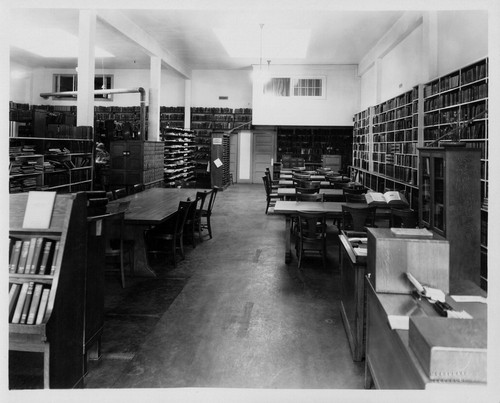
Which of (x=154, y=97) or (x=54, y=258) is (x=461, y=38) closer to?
(x=54, y=258)

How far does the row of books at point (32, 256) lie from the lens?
8.37 feet

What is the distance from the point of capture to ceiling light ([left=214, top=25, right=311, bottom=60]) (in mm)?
10875

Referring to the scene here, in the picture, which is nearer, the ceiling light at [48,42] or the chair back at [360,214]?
the chair back at [360,214]

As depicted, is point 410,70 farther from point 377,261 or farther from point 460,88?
point 377,261

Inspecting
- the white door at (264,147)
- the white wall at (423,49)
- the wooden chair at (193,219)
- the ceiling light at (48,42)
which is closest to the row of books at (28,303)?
the wooden chair at (193,219)

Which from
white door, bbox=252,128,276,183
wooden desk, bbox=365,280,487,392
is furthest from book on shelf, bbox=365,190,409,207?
white door, bbox=252,128,276,183

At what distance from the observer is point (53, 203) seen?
2607 millimetres

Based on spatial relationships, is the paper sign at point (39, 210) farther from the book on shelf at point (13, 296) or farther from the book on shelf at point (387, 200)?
the book on shelf at point (387, 200)

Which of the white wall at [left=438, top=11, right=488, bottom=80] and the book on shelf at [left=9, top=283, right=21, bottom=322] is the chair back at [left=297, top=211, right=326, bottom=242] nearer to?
→ the white wall at [left=438, top=11, right=488, bottom=80]

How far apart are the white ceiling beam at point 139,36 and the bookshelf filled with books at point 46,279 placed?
7.01m

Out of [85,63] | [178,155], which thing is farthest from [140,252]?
[178,155]

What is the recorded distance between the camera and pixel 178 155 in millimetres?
14625

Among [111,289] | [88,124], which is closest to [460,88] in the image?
[111,289]

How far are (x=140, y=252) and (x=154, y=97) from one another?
8.06 m
